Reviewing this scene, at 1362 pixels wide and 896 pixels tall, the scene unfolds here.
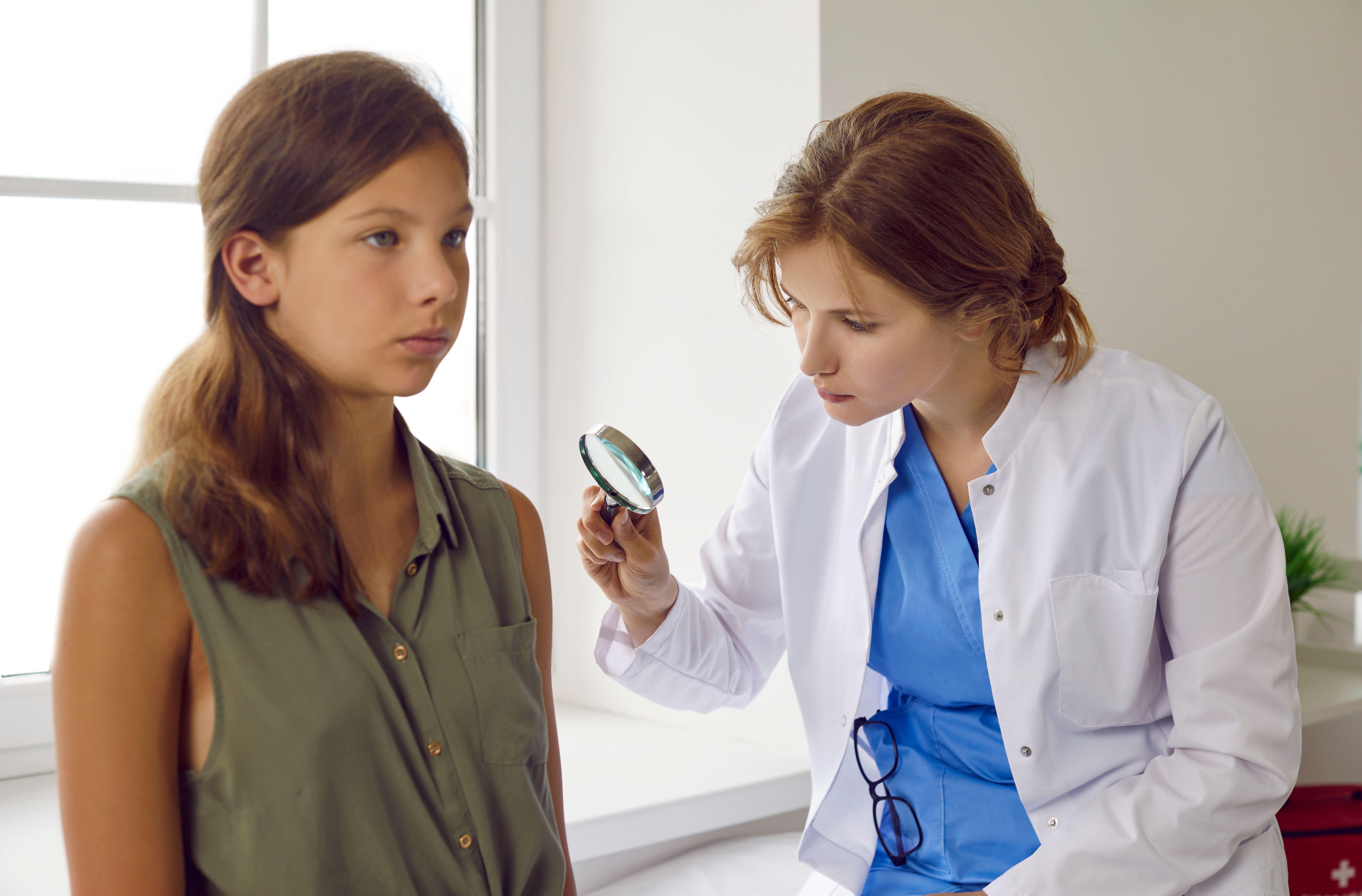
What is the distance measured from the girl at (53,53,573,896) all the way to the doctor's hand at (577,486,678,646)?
292 millimetres

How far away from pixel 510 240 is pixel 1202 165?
1.41 metres

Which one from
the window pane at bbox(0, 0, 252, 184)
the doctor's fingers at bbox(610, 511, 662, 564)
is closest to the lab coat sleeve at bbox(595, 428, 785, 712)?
the doctor's fingers at bbox(610, 511, 662, 564)

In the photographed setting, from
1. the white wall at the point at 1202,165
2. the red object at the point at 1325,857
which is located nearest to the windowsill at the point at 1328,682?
the red object at the point at 1325,857

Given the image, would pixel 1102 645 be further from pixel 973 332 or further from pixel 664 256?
pixel 664 256

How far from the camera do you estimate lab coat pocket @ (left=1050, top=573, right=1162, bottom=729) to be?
1.14 meters

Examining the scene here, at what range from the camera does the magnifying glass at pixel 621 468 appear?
0.98 meters

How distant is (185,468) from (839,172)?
0.71m

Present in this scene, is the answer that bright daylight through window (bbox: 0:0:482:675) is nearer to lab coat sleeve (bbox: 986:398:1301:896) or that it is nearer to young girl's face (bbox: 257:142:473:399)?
young girl's face (bbox: 257:142:473:399)

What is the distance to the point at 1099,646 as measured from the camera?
115 centimetres

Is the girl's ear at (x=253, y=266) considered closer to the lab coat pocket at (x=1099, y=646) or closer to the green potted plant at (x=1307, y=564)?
the lab coat pocket at (x=1099, y=646)

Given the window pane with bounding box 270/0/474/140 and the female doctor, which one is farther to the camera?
the window pane with bounding box 270/0/474/140

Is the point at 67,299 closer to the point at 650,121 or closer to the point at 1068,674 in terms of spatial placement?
the point at 650,121

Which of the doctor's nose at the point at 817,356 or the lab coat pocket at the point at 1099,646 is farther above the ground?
the doctor's nose at the point at 817,356

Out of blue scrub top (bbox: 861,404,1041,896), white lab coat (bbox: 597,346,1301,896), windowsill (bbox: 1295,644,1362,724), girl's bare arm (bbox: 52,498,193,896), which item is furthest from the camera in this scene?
windowsill (bbox: 1295,644,1362,724)
